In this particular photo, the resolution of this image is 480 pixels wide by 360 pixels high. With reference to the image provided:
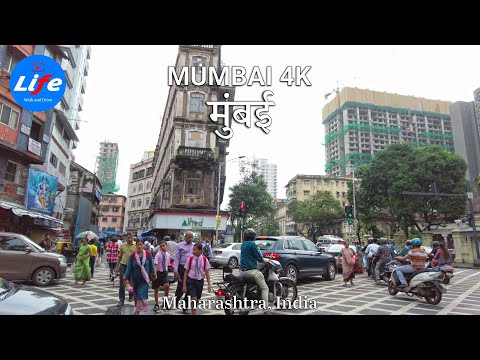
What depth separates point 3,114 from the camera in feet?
53.0

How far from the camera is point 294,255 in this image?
10.4 meters

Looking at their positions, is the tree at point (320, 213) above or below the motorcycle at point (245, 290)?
above

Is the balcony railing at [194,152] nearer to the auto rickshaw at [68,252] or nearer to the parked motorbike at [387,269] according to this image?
the auto rickshaw at [68,252]

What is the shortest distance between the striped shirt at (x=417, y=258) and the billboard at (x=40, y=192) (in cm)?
1951

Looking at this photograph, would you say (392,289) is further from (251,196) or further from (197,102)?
(251,196)

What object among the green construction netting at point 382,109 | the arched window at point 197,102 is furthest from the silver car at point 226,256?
the green construction netting at point 382,109

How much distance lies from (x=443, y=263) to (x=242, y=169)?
28.8 metres

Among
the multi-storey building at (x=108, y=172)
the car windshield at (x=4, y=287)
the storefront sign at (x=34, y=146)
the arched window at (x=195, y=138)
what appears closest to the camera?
the car windshield at (x=4, y=287)

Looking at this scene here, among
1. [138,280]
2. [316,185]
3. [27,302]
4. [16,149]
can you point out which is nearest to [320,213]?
[316,185]

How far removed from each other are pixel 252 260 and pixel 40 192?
60.7 ft

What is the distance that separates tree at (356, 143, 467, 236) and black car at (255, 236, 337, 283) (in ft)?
71.4

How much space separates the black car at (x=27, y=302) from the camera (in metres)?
3.61

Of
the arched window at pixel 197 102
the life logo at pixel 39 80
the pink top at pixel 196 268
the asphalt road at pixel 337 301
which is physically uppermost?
the arched window at pixel 197 102
